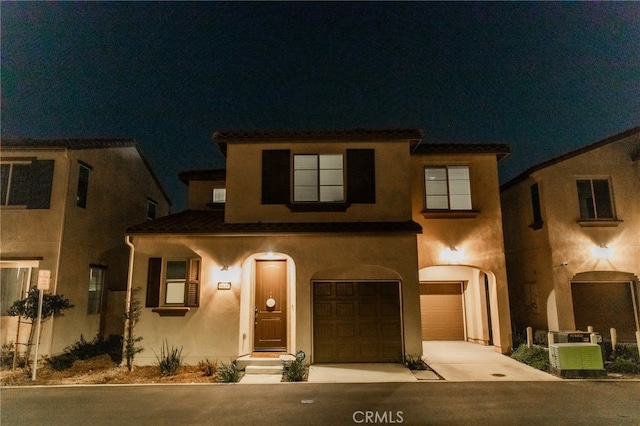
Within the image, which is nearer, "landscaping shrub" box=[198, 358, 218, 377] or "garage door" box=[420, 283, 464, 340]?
"landscaping shrub" box=[198, 358, 218, 377]

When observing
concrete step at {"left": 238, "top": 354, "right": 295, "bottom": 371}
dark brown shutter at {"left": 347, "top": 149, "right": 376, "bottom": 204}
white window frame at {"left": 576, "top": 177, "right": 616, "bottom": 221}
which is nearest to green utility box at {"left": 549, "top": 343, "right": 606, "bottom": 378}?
white window frame at {"left": 576, "top": 177, "right": 616, "bottom": 221}

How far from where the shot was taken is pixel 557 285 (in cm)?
1242

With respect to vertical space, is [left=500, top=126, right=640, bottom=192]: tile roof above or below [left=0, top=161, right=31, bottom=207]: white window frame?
above

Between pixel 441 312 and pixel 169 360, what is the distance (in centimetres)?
934

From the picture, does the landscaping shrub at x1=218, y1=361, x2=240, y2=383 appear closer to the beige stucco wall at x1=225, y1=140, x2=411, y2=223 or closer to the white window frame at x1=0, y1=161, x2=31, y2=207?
the beige stucco wall at x1=225, y1=140, x2=411, y2=223

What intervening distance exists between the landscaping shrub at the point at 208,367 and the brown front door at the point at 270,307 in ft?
4.35

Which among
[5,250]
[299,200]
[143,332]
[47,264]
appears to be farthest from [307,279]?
[5,250]

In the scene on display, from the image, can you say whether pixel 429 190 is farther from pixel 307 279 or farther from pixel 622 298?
pixel 622 298

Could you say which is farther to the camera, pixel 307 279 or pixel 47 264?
pixel 47 264

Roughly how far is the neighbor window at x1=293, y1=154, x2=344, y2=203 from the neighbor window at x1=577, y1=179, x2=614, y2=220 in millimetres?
8175

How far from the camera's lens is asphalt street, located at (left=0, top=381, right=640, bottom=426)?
21.6ft

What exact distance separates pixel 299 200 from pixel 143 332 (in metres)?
5.50

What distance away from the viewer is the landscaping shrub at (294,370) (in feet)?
29.4

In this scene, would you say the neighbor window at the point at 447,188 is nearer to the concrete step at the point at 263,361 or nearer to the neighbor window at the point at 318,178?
the neighbor window at the point at 318,178
